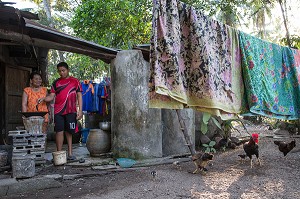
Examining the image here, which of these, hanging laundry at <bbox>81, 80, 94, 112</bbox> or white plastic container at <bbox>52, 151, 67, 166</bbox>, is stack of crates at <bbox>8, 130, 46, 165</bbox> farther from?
hanging laundry at <bbox>81, 80, 94, 112</bbox>

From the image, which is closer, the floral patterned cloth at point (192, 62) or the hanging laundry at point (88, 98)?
the floral patterned cloth at point (192, 62)

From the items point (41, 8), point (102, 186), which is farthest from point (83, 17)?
point (41, 8)

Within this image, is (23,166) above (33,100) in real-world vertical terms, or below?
below

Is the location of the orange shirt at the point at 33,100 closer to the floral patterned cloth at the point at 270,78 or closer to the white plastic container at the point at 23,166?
the white plastic container at the point at 23,166

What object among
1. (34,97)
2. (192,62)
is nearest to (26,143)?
(34,97)

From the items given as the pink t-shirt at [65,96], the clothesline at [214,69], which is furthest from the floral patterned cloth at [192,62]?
the pink t-shirt at [65,96]

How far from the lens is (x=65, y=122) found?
5.55m

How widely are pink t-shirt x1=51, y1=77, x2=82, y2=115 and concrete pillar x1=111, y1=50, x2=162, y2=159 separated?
2.78ft

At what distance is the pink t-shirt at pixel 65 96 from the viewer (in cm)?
545

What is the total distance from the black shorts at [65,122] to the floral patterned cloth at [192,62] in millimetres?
2653

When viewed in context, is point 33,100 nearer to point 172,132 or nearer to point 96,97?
point 96,97

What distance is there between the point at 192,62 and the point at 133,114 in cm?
232

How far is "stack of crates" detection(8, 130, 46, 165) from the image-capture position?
4.51 meters

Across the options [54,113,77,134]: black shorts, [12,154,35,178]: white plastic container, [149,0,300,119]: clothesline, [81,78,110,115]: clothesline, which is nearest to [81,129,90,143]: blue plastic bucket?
[81,78,110,115]: clothesline
